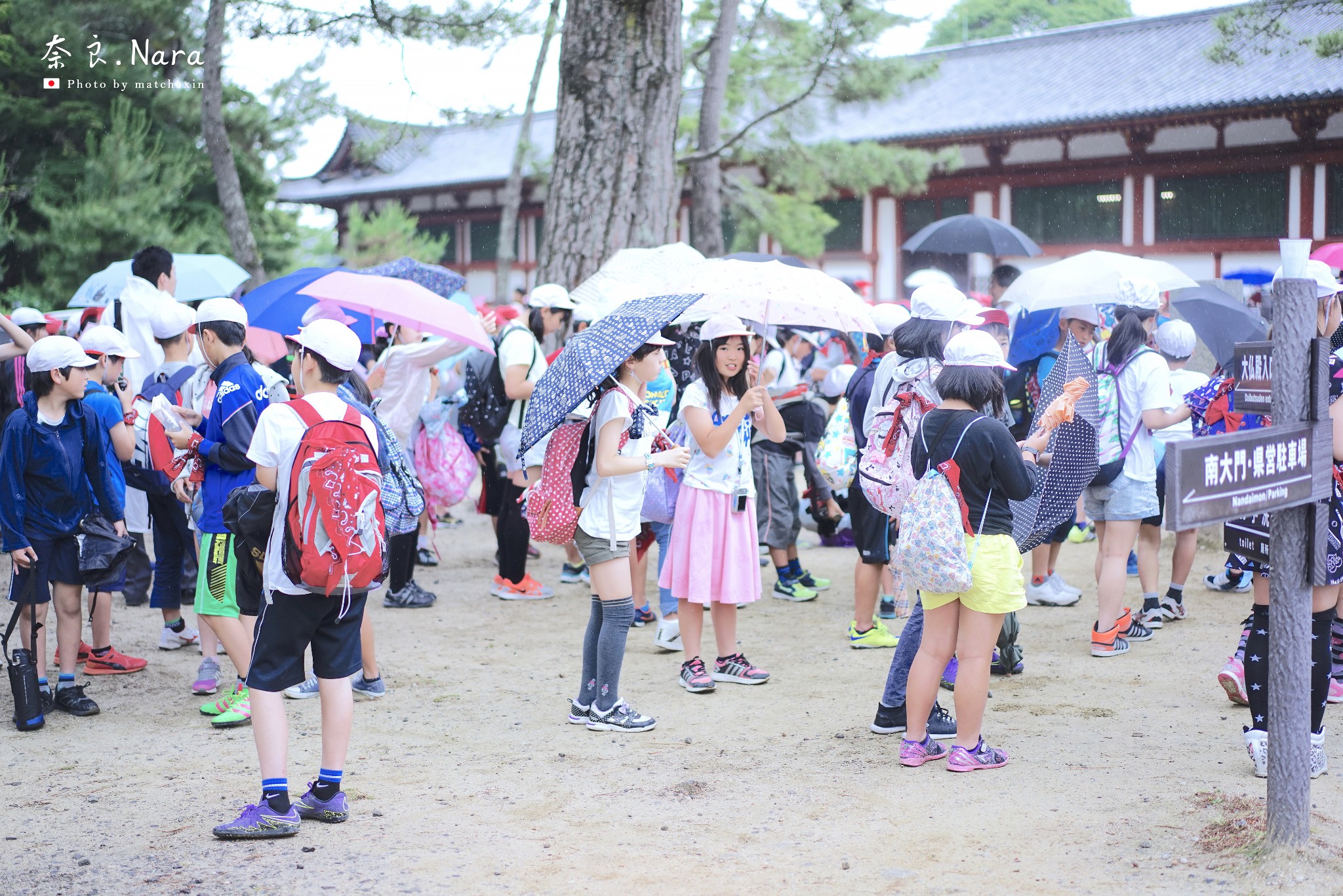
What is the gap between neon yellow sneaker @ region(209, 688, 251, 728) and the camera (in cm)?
477

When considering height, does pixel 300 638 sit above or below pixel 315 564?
below

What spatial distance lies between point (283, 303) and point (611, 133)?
3.75 metres

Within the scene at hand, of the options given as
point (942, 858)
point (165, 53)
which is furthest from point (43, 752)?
point (165, 53)

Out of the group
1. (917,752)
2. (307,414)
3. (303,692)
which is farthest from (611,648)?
(307,414)

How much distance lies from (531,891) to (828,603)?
4059mm

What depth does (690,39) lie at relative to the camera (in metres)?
14.8

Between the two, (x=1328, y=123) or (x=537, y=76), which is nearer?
(x=1328, y=123)

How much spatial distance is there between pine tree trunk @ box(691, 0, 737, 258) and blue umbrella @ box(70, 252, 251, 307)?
259 inches

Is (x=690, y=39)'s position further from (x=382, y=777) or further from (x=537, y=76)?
(x=382, y=777)

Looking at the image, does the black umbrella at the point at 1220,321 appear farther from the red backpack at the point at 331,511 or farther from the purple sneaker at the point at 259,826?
the purple sneaker at the point at 259,826

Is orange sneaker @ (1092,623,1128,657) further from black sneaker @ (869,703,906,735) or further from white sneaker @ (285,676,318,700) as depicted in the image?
white sneaker @ (285,676,318,700)

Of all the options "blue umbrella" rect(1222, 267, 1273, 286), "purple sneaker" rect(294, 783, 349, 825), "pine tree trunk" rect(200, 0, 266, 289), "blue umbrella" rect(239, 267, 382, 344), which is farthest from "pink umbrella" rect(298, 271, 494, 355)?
"blue umbrella" rect(1222, 267, 1273, 286)

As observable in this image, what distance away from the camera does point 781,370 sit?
6926 millimetres

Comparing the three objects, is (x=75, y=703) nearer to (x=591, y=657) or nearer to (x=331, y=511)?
(x=591, y=657)
